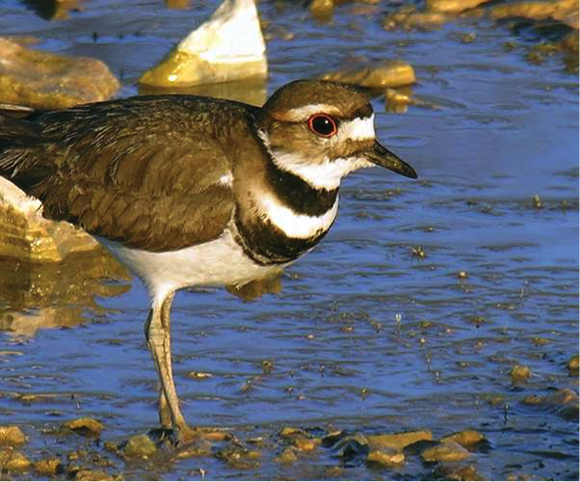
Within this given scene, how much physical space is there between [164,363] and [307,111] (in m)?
1.33

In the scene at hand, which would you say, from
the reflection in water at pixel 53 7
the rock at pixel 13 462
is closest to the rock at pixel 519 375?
the rock at pixel 13 462

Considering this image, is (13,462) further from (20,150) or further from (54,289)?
(54,289)

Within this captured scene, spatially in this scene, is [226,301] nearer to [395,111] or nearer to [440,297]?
[440,297]

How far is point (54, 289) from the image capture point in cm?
939

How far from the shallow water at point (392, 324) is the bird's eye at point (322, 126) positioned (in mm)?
1314

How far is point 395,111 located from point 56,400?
200 inches

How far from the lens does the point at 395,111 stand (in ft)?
40.3

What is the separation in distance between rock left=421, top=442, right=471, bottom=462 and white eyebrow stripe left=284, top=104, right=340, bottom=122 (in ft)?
4.80

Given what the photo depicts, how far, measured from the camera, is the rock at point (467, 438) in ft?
23.9

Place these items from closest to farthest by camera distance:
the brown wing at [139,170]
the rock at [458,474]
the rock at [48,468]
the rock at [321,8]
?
1. the rock at [458,474]
2. the rock at [48,468]
3. the brown wing at [139,170]
4. the rock at [321,8]

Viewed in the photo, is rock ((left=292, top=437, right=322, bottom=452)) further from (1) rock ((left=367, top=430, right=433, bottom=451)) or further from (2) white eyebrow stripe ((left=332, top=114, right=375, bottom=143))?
(2) white eyebrow stripe ((left=332, top=114, right=375, bottom=143))

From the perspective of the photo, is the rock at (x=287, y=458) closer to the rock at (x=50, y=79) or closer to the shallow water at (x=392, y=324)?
the shallow water at (x=392, y=324)

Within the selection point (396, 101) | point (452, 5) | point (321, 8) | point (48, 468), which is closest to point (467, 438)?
point (48, 468)

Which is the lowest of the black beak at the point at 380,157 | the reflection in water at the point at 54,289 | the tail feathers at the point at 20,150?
the reflection in water at the point at 54,289
